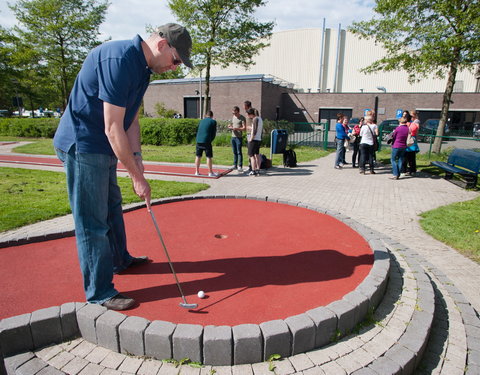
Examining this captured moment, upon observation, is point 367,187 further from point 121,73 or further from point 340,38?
point 340,38

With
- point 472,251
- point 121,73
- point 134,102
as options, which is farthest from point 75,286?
point 472,251

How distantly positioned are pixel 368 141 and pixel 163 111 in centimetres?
2559

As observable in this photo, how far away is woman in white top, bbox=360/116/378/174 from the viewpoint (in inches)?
407

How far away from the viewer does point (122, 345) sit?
228 cm

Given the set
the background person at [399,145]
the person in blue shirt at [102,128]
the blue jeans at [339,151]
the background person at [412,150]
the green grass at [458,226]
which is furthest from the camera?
the blue jeans at [339,151]

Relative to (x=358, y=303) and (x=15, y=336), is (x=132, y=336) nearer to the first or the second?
(x=15, y=336)

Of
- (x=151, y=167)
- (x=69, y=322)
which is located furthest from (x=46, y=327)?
(x=151, y=167)

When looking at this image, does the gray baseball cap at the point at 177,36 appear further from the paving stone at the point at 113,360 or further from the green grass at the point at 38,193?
the green grass at the point at 38,193

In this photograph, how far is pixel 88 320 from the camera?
7.72 feet

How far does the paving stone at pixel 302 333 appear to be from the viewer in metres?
2.28

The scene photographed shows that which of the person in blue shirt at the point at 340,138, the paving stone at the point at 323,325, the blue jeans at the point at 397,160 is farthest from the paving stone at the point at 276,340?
the person in blue shirt at the point at 340,138

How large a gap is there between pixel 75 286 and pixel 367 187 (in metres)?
7.72

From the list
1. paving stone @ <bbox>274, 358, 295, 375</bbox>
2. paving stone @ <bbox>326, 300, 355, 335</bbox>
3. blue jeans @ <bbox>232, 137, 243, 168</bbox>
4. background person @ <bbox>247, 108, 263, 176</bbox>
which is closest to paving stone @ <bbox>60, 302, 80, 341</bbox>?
paving stone @ <bbox>274, 358, 295, 375</bbox>

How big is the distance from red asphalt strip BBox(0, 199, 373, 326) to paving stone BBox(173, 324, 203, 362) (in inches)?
12.7
